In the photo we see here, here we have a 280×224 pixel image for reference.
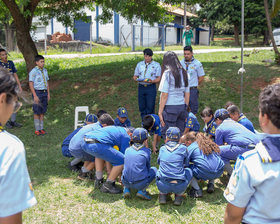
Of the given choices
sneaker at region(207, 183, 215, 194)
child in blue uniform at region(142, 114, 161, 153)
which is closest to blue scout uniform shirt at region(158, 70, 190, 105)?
child in blue uniform at region(142, 114, 161, 153)

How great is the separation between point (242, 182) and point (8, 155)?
120 cm

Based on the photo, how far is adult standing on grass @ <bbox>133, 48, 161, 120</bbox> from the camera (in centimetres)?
700

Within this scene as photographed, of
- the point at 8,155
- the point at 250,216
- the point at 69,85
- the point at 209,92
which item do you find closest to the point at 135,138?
the point at 250,216

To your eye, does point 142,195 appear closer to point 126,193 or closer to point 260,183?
point 126,193

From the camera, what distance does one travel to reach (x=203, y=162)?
434cm

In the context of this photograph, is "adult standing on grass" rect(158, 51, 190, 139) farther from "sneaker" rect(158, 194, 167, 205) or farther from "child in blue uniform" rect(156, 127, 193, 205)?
"sneaker" rect(158, 194, 167, 205)

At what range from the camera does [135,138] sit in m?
4.25

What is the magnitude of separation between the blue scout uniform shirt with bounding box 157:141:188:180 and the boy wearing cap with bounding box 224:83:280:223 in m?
2.26

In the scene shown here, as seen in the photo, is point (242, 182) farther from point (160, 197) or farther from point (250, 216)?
point (160, 197)

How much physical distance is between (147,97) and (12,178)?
5824 mm

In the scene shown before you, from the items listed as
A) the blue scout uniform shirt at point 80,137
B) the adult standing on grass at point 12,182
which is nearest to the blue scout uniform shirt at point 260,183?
the adult standing on grass at point 12,182

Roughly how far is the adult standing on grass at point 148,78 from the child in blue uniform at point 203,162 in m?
2.78

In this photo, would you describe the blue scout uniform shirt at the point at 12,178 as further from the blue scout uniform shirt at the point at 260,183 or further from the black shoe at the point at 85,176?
the black shoe at the point at 85,176

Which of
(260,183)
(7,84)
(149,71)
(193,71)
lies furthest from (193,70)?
(7,84)
